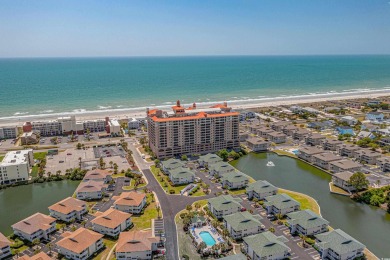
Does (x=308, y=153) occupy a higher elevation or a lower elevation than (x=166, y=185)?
higher

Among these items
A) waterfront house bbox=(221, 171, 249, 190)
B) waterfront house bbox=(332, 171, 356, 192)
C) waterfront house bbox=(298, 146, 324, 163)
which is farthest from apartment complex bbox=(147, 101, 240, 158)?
waterfront house bbox=(332, 171, 356, 192)

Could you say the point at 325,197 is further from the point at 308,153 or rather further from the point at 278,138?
the point at 278,138

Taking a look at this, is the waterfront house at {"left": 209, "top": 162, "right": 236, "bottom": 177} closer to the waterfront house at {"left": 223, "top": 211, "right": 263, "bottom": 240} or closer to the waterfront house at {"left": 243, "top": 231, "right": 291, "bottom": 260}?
the waterfront house at {"left": 223, "top": 211, "right": 263, "bottom": 240}

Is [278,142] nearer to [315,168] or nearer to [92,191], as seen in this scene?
[315,168]

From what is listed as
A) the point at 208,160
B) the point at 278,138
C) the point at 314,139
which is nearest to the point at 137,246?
the point at 208,160

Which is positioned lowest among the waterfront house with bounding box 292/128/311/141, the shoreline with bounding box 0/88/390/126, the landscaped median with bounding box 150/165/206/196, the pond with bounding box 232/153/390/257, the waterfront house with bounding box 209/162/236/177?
the pond with bounding box 232/153/390/257

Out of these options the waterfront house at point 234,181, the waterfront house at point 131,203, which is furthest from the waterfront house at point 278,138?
the waterfront house at point 131,203
